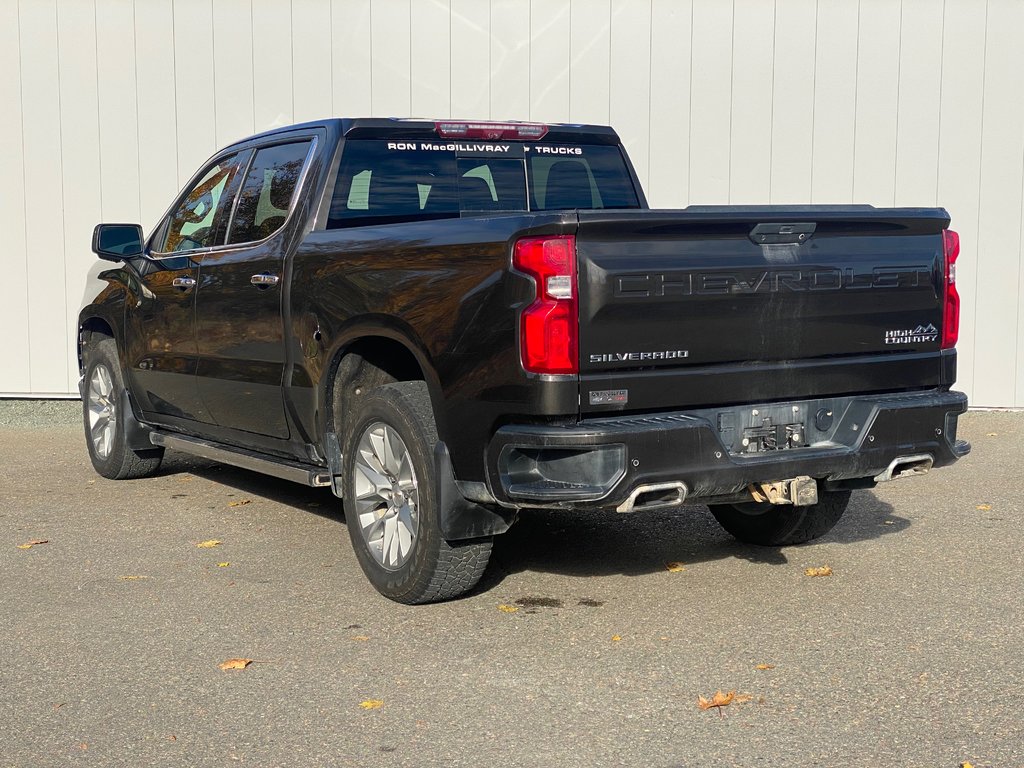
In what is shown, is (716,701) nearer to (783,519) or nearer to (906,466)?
(906,466)

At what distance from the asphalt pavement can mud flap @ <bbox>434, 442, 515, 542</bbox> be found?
38cm

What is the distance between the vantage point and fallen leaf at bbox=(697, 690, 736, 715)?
13.1 ft

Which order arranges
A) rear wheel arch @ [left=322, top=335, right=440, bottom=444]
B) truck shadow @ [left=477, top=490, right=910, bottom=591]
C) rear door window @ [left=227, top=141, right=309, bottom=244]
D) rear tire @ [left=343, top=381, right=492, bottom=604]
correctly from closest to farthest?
rear tire @ [left=343, top=381, right=492, bottom=604] → rear wheel arch @ [left=322, top=335, right=440, bottom=444] → truck shadow @ [left=477, top=490, right=910, bottom=591] → rear door window @ [left=227, top=141, right=309, bottom=244]

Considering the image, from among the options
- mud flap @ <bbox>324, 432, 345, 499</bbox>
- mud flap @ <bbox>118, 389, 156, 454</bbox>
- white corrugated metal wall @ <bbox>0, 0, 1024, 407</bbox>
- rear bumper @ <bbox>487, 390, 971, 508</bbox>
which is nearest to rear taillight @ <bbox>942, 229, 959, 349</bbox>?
rear bumper @ <bbox>487, 390, 971, 508</bbox>

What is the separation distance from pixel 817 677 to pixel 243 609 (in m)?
2.27

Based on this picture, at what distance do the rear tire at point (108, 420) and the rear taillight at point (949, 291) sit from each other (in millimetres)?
4821

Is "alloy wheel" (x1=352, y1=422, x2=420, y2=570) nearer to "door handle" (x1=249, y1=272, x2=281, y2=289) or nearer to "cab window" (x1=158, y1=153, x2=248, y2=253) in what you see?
"door handle" (x1=249, y1=272, x2=281, y2=289)

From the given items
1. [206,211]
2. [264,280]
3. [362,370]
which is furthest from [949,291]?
[206,211]

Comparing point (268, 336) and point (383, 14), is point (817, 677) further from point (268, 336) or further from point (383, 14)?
point (383, 14)

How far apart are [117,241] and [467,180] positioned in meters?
2.27

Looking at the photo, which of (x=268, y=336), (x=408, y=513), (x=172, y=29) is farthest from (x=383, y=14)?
(x=408, y=513)

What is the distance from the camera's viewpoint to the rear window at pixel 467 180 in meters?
5.96

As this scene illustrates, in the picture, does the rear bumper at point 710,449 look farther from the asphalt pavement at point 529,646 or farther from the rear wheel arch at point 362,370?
the rear wheel arch at point 362,370

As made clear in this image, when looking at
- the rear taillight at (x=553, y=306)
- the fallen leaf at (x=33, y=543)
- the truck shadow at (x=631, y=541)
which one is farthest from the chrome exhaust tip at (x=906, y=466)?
the fallen leaf at (x=33, y=543)
